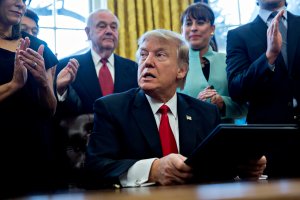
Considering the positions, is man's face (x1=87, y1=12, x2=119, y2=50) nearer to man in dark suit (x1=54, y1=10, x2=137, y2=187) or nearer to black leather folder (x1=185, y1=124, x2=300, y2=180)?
man in dark suit (x1=54, y1=10, x2=137, y2=187)

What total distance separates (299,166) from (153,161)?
3.10 ft

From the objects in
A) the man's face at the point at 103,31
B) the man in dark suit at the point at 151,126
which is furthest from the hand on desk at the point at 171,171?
the man's face at the point at 103,31

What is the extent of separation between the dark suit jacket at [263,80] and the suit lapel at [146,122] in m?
0.71

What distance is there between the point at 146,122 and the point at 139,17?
288cm

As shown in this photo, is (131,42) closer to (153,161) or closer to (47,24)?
(47,24)

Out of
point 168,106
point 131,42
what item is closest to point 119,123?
point 168,106

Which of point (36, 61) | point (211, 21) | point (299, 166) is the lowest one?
point (299, 166)

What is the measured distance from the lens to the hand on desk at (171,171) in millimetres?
1362

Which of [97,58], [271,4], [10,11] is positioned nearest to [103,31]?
[97,58]

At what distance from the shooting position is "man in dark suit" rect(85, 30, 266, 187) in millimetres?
1522

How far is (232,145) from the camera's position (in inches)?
47.4

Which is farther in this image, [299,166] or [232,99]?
[232,99]

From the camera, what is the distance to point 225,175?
57.5 inches

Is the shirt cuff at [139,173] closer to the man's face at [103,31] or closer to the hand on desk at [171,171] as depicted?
the hand on desk at [171,171]
